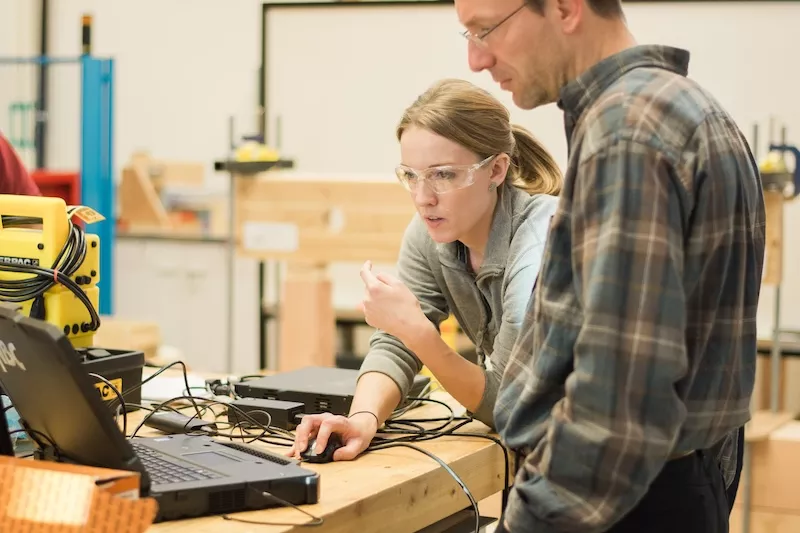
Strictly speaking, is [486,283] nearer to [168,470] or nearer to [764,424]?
[168,470]

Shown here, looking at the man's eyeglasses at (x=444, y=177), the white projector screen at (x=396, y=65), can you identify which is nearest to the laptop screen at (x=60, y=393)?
the man's eyeglasses at (x=444, y=177)

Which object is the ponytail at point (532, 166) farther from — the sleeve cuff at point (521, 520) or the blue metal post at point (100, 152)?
the blue metal post at point (100, 152)

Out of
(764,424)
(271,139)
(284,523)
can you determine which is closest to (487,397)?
(284,523)

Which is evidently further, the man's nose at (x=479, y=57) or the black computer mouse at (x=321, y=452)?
the black computer mouse at (x=321, y=452)

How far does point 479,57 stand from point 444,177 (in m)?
0.60

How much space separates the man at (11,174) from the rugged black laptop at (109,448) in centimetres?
145

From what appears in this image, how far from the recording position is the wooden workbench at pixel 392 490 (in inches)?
51.1

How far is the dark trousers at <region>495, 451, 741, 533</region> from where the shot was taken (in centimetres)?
118

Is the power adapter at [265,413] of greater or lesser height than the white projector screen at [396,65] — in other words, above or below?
below

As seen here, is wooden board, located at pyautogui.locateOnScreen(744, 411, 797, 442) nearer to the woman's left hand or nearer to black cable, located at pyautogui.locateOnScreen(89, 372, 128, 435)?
the woman's left hand

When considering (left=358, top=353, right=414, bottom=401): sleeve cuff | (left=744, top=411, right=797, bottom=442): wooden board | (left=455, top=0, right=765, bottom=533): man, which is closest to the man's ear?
(left=455, top=0, right=765, bottom=533): man

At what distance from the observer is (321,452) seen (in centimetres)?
156

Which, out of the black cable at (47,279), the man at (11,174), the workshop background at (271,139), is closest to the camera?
the black cable at (47,279)

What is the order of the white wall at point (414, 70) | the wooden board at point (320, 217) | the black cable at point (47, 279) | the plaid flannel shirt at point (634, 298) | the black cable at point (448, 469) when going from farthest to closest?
the white wall at point (414, 70), the wooden board at point (320, 217), the black cable at point (47, 279), the black cable at point (448, 469), the plaid flannel shirt at point (634, 298)
